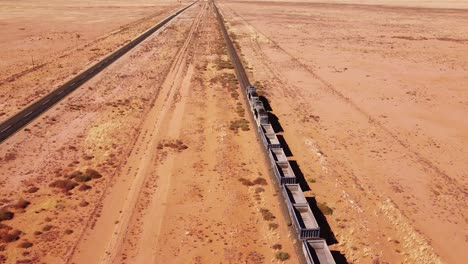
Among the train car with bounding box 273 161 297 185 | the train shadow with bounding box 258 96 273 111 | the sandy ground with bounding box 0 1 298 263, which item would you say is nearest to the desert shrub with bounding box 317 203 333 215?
the train car with bounding box 273 161 297 185

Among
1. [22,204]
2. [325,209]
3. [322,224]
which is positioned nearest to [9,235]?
[22,204]

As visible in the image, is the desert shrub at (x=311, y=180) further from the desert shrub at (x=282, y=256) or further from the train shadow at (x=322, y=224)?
the desert shrub at (x=282, y=256)

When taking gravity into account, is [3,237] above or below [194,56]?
below

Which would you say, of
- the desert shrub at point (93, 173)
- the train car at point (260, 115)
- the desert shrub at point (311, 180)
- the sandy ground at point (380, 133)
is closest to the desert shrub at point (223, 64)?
the sandy ground at point (380, 133)

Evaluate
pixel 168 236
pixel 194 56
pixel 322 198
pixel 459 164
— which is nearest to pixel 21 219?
pixel 168 236

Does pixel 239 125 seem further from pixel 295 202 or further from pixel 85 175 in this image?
pixel 85 175

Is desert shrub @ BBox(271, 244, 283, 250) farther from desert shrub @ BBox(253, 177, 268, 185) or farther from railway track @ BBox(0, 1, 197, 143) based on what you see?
railway track @ BBox(0, 1, 197, 143)

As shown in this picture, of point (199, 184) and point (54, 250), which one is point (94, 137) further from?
point (54, 250)
